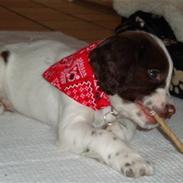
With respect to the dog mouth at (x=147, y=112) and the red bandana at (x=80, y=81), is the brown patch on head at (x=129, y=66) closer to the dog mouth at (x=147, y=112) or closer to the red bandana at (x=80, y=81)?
the dog mouth at (x=147, y=112)

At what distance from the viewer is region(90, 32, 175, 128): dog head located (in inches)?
98.3

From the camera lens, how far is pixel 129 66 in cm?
251

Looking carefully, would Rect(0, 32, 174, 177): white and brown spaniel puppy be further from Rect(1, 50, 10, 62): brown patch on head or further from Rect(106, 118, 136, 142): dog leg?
Rect(1, 50, 10, 62): brown patch on head

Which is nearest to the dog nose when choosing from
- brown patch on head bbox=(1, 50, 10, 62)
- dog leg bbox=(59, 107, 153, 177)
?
dog leg bbox=(59, 107, 153, 177)

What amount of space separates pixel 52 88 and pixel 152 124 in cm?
63

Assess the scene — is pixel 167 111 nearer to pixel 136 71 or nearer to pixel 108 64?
pixel 136 71

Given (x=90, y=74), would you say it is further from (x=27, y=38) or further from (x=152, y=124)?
(x=27, y=38)

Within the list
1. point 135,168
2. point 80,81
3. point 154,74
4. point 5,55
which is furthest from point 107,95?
point 5,55

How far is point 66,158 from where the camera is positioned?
256cm

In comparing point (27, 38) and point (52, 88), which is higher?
point (52, 88)

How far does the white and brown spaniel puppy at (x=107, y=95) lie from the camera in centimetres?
248

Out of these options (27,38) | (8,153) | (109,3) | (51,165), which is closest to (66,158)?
(51,165)

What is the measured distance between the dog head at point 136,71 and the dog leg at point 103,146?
0.21 m

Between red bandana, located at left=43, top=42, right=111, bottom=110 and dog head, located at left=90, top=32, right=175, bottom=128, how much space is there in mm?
140
